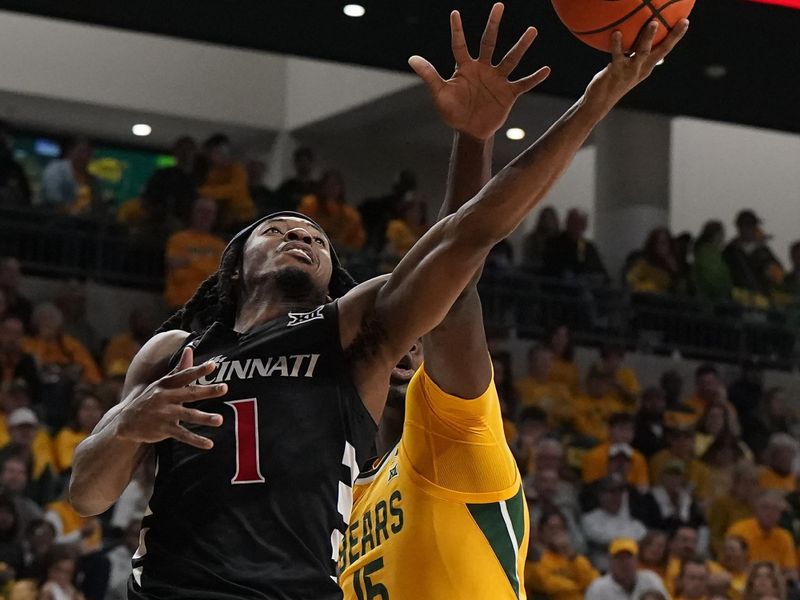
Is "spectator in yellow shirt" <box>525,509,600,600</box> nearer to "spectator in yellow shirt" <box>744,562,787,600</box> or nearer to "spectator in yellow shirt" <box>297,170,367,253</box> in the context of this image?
"spectator in yellow shirt" <box>744,562,787,600</box>

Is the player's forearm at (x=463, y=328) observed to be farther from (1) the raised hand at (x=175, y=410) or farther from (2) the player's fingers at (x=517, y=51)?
(1) the raised hand at (x=175, y=410)

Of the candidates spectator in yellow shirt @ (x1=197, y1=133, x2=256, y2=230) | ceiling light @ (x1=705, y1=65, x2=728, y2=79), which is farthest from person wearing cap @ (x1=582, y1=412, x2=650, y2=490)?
spectator in yellow shirt @ (x1=197, y1=133, x2=256, y2=230)

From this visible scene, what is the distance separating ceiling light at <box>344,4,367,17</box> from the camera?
9.56m

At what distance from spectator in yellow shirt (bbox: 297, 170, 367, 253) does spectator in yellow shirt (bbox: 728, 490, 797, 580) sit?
405 centimetres

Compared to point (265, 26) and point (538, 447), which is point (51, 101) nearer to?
point (265, 26)

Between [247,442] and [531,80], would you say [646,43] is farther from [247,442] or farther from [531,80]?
[247,442]

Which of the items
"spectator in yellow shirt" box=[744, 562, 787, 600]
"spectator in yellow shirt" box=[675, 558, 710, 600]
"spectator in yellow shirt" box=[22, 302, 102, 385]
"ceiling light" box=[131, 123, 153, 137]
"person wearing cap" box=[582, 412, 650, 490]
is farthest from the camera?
"ceiling light" box=[131, 123, 153, 137]

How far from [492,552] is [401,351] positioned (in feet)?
2.45

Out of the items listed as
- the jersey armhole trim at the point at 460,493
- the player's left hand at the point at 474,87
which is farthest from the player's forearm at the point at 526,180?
the jersey armhole trim at the point at 460,493

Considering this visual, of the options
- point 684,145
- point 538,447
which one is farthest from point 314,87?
point 538,447

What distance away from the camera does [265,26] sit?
10273 millimetres

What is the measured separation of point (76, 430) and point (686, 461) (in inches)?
188

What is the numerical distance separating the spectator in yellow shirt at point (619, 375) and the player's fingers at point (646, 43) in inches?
364

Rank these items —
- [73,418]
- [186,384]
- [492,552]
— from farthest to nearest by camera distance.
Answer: [73,418]
[492,552]
[186,384]
